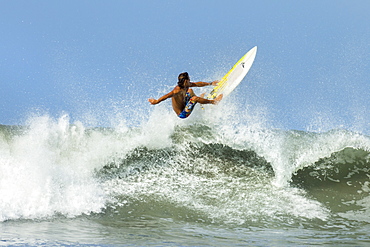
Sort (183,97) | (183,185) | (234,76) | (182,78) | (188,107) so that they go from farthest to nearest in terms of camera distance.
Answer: (234,76) < (188,107) < (183,97) < (182,78) < (183,185)

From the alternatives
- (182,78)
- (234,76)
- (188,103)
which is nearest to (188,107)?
(188,103)

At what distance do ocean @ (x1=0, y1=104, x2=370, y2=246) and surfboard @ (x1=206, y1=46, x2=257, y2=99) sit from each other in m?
0.53

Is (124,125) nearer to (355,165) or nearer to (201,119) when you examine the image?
(201,119)

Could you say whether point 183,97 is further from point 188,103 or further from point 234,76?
point 234,76

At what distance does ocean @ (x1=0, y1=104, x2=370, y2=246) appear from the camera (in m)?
4.07

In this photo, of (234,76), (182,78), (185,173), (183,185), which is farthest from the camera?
(234,76)

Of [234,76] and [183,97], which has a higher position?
[234,76]

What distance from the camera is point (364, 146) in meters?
7.56

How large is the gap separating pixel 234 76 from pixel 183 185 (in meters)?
3.09

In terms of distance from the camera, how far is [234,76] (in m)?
8.14

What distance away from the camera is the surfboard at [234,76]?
804 centimetres

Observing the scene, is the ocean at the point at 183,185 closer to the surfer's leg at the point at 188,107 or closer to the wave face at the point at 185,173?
the wave face at the point at 185,173

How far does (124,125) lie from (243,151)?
2.55 m

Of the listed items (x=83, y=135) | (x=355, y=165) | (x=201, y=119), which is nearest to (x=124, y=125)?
(x=83, y=135)
